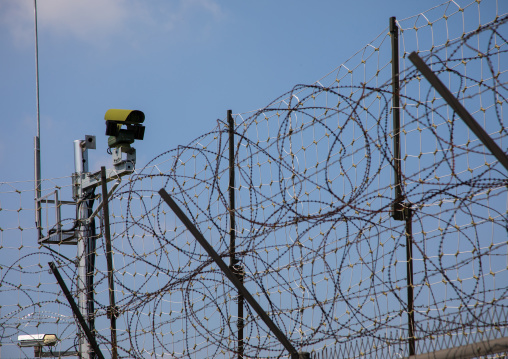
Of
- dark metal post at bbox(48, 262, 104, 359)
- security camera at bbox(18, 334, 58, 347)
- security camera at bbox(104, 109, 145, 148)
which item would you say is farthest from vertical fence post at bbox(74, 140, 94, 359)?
security camera at bbox(104, 109, 145, 148)

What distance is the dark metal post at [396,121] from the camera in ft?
17.6

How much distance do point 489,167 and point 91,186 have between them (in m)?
5.59

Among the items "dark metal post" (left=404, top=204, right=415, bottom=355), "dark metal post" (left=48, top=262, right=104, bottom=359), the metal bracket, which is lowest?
"dark metal post" (left=404, top=204, right=415, bottom=355)

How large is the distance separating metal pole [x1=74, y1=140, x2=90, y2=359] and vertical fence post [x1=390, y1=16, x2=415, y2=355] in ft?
13.5

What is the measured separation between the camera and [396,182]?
17.8 ft

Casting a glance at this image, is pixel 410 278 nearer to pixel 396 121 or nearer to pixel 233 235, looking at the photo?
pixel 396 121

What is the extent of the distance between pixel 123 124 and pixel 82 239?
1.39m

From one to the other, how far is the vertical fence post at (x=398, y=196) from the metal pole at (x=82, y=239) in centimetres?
410

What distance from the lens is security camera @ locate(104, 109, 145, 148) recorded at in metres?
8.79

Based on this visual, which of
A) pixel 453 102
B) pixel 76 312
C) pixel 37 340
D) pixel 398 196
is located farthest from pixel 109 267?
pixel 453 102

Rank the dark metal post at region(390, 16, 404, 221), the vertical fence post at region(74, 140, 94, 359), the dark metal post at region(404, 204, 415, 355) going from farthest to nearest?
the vertical fence post at region(74, 140, 94, 359)
the dark metal post at region(390, 16, 404, 221)
the dark metal post at region(404, 204, 415, 355)

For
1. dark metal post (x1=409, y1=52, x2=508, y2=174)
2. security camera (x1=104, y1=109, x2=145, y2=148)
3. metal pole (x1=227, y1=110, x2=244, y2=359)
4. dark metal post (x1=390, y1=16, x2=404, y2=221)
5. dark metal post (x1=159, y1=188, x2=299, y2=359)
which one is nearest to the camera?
dark metal post (x1=409, y1=52, x2=508, y2=174)

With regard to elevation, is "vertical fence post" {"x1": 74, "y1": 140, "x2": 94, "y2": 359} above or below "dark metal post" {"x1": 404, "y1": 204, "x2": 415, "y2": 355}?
above

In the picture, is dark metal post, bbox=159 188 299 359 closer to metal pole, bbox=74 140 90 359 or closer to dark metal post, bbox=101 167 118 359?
dark metal post, bbox=101 167 118 359
